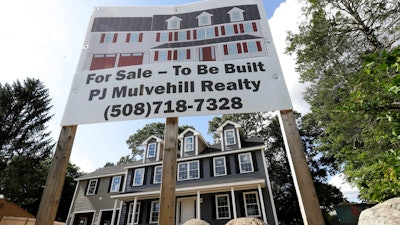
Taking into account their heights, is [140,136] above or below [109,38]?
above

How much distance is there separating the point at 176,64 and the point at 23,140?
27.6 metres

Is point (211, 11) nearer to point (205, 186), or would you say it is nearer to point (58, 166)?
point (58, 166)

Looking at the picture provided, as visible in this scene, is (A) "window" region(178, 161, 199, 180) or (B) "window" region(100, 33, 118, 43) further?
(A) "window" region(178, 161, 199, 180)

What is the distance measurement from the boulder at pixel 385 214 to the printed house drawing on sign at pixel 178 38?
320 cm

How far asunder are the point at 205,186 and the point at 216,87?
12.9m

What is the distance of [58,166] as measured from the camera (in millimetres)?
2098

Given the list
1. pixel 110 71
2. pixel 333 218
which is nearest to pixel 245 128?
pixel 333 218

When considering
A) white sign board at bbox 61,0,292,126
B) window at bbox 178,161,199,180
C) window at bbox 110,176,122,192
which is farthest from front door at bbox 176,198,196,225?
white sign board at bbox 61,0,292,126

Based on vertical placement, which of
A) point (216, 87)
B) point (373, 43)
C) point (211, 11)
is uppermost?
point (373, 43)

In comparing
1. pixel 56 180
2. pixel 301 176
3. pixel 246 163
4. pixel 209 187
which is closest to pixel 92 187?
pixel 209 187

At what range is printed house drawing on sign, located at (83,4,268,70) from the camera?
250cm

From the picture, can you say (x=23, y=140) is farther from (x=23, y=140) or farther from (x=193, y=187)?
(x=193, y=187)

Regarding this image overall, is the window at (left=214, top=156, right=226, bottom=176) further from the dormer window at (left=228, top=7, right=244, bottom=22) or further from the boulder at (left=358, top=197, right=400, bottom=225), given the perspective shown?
the dormer window at (left=228, top=7, right=244, bottom=22)

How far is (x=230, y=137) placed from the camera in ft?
56.7
